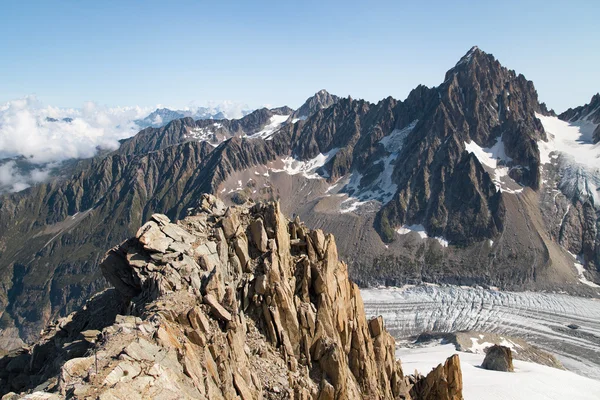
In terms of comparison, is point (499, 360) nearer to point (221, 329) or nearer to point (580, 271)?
point (221, 329)

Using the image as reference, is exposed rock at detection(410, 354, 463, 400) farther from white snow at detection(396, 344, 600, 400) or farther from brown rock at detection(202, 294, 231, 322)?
brown rock at detection(202, 294, 231, 322)

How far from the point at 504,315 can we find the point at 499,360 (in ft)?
261

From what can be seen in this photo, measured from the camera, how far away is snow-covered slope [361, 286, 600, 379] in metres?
117

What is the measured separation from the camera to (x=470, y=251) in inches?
7313

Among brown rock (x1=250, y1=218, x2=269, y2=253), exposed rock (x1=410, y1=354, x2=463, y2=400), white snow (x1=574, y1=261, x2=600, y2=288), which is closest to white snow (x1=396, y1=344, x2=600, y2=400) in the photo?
exposed rock (x1=410, y1=354, x2=463, y2=400)

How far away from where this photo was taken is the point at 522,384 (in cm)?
6256

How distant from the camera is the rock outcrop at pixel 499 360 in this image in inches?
A: 2844

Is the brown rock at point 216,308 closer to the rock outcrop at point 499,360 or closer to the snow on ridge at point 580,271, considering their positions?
the rock outcrop at point 499,360

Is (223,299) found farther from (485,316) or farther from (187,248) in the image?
(485,316)

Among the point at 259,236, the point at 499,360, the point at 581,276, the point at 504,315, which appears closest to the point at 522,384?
the point at 499,360

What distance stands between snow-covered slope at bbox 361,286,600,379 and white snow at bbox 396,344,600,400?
145 feet

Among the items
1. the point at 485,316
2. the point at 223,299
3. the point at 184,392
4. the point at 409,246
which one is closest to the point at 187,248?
the point at 223,299

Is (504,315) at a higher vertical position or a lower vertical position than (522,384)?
lower

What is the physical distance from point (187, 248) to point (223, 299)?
6271 millimetres
